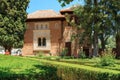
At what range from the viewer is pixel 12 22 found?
47500 mm

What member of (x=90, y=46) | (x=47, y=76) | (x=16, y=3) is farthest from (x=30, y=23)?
(x=47, y=76)

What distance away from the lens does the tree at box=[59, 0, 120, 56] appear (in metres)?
43.1

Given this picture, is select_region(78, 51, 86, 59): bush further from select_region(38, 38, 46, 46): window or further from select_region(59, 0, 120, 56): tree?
select_region(38, 38, 46, 46): window

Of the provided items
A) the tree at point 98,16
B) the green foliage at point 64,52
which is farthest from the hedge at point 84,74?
the green foliage at point 64,52

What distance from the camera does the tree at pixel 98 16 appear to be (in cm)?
4306

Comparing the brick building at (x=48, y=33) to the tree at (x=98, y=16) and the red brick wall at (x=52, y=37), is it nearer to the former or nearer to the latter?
the red brick wall at (x=52, y=37)

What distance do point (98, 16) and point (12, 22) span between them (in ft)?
42.0

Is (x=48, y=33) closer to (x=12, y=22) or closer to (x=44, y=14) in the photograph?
(x=44, y=14)

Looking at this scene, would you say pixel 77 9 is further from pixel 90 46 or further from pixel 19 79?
pixel 19 79

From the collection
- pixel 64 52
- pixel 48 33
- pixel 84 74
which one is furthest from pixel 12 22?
pixel 84 74

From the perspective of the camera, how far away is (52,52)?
5238 centimetres

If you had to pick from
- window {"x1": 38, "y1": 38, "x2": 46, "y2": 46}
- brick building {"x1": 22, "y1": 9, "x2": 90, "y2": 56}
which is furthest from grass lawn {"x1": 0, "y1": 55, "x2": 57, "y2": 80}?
window {"x1": 38, "y1": 38, "x2": 46, "y2": 46}

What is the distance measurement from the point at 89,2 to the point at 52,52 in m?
11.8

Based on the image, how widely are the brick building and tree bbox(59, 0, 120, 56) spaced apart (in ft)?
21.8
